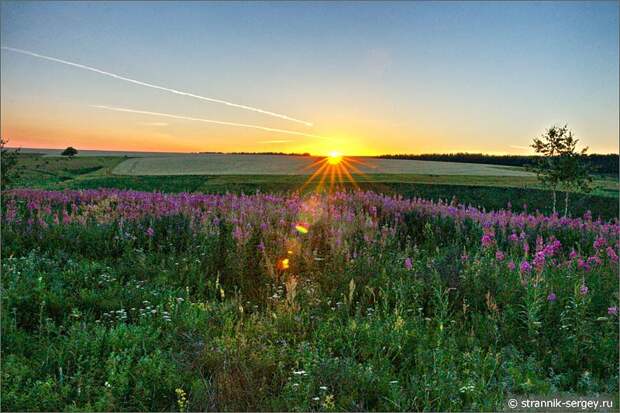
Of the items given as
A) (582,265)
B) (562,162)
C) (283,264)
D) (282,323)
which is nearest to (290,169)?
(562,162)

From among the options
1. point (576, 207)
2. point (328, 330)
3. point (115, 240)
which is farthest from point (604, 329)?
point (576, 207)

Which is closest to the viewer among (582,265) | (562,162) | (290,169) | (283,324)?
(283,324)

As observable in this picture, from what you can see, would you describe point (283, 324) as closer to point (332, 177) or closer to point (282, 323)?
point (282, 323)

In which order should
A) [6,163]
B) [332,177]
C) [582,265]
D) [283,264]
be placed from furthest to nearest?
1. [332,177]
2. [6,163]
3. [283,264]
4. [582,265]

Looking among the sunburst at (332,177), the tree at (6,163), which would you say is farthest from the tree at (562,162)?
the tree at (6,163)

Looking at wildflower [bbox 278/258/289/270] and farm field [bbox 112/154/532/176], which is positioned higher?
farm field [bbox 112/154/532/176]

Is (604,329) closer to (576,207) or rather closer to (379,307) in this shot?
(379,307)

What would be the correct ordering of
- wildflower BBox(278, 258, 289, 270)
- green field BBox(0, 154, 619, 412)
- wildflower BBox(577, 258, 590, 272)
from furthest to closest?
wildflower BBox(278, 258, 289, 270), wildflower BBox(577, 258, 590, 272), green field BBox(0, 154, 619, 412)

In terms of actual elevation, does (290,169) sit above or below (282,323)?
above

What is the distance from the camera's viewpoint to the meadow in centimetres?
378

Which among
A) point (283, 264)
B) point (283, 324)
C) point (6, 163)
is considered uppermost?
point (6, 163)

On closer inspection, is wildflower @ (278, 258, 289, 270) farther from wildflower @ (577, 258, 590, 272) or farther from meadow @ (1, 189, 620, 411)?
wildflower @ (577, 258, 590, 272)

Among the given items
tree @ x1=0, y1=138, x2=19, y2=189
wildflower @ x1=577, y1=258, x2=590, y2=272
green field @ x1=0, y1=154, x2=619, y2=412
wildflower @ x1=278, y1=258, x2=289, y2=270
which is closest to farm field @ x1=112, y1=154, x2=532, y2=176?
tree @ x1=0, y1=138, x2=19, y2=189

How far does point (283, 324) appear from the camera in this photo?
16.5ft
